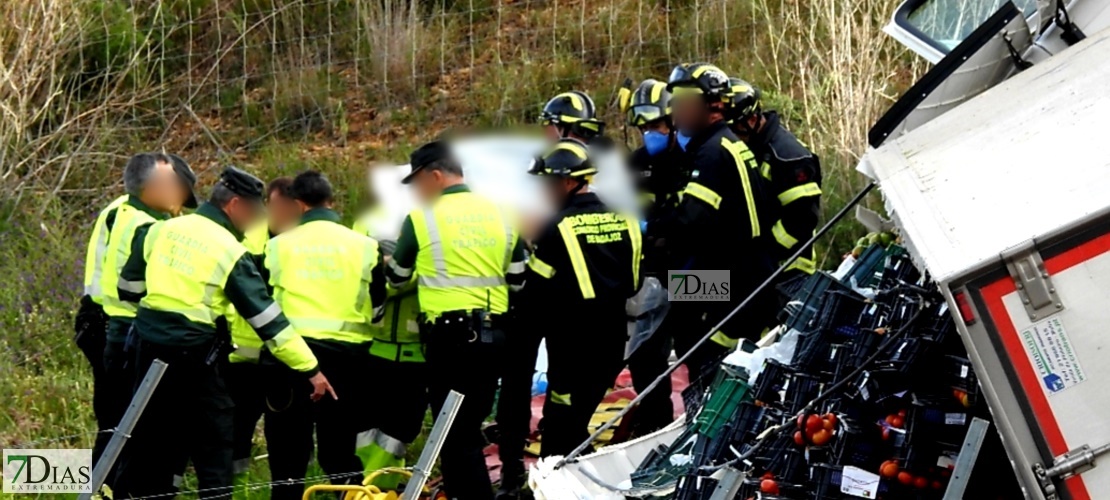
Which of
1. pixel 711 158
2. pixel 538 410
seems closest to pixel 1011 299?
pixel 711 158

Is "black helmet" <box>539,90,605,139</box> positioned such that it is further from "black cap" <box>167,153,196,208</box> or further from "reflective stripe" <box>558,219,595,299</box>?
"black cap" <box>167,153,196,208</box>

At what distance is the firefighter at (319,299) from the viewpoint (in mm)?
7086

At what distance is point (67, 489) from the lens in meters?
7.61

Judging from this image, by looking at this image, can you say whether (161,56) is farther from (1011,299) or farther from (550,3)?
(1011,299)

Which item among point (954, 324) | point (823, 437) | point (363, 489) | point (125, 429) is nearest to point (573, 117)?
point (363, 489)

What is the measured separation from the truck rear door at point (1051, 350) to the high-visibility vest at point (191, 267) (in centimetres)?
374

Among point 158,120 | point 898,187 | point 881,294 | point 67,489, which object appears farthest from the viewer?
point 158,120

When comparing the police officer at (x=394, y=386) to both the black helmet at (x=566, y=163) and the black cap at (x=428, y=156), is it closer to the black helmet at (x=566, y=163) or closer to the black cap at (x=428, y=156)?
the black cap at (x=428, y=156)

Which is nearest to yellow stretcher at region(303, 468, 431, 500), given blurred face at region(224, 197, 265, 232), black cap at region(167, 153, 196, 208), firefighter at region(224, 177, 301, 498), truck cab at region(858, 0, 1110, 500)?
firefighter at region(224, 177, 301, 498)

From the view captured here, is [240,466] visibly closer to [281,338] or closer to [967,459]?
[281,338]

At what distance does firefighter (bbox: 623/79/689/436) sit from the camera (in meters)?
8.29

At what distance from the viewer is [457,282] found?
23.2 feet

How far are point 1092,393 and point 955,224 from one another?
663 mm

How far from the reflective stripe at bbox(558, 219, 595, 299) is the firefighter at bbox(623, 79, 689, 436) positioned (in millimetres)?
924
